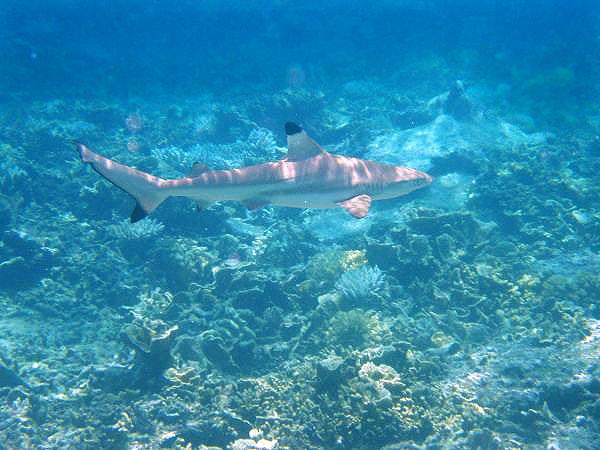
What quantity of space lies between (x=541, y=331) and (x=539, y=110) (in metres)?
20.7

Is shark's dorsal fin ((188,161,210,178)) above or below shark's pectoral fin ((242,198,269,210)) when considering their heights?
above

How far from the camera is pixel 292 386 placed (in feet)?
20.5

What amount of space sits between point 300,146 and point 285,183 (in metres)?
0.72

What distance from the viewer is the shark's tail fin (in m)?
5.11

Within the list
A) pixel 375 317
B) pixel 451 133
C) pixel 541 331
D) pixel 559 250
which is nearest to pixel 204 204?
pixel 375 317

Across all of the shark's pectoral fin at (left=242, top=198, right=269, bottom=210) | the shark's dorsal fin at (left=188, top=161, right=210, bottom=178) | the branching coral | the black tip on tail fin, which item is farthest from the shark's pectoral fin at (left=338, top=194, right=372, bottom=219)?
the branching coral

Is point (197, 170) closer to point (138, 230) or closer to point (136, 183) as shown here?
point (136, 183)

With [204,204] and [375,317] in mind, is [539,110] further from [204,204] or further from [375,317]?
[204,204]

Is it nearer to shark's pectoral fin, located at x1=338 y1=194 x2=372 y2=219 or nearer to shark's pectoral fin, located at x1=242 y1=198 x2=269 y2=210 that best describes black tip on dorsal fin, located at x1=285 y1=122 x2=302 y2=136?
shark's pectoral fin, located at x1=242 y1=198 x2=269 y2=210

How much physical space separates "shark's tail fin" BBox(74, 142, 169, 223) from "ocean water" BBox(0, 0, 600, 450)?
250 cm

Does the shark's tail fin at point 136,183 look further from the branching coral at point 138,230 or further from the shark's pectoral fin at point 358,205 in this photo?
the branching coral at point 138,230

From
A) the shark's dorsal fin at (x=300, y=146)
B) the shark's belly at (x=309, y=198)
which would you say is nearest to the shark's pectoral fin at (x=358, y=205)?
the shark's belly at (x=309, y=198)

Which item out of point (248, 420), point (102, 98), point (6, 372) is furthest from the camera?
point (102, 98)

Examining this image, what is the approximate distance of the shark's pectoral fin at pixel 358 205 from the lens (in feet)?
18.5
